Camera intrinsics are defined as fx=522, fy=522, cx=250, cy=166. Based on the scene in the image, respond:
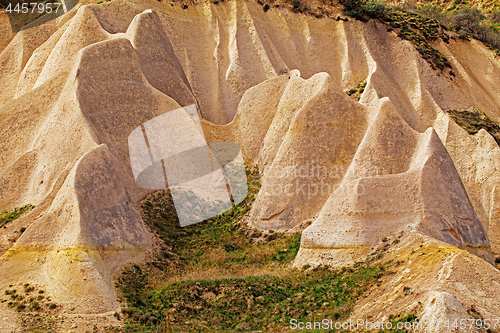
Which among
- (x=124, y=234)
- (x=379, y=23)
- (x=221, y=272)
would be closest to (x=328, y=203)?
(x=221, y=272)

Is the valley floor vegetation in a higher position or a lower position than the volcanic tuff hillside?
lower

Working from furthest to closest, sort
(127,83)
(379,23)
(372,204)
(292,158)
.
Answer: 1. (379,23)
2. (127,83)
3. (292,158)
4. (372,204)

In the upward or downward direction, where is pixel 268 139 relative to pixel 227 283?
upward

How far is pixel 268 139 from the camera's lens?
30094 mm

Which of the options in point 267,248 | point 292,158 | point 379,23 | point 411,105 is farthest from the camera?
point 379,23

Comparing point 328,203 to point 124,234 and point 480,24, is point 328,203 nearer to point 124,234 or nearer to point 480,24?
point 124,234

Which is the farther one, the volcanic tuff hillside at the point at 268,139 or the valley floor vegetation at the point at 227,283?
the volcanic tuff hillside at the point at 268,139

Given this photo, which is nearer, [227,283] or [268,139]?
[227,283]

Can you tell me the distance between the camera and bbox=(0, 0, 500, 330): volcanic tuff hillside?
20359 mm

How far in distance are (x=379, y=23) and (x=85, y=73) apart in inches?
941

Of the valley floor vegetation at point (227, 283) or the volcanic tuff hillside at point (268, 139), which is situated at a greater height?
the volcanic tuff hillside at point (268, 139)

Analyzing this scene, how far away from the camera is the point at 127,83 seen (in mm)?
29297

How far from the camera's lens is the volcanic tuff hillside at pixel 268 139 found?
20359 millimetres

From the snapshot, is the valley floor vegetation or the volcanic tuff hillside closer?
the valley floor vegetation
